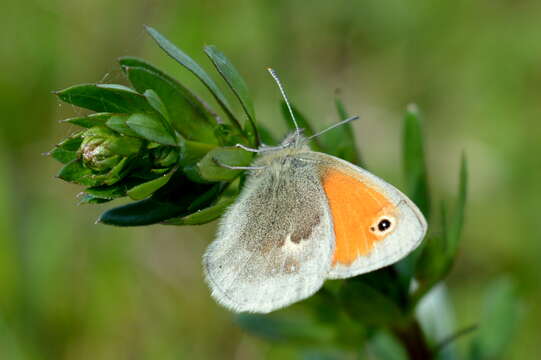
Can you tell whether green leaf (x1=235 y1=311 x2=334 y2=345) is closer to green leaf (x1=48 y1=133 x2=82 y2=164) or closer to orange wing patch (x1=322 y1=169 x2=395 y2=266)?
orange wing patch (x1=322 y1=169 x2=395 y2=266)

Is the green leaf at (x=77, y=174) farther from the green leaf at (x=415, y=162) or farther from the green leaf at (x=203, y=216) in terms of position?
the green leaf at (x=415, y=162)

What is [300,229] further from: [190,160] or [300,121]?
[190,160]

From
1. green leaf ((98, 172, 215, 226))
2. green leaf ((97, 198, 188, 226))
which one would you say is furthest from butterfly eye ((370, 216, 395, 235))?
green leaf ((97, 198, 188, 226))

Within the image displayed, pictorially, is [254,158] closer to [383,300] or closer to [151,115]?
[151,115]

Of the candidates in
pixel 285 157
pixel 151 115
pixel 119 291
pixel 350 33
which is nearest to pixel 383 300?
pixel 285 157

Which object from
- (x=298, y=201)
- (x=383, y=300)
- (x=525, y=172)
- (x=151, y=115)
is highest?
(x=151, y=115)
